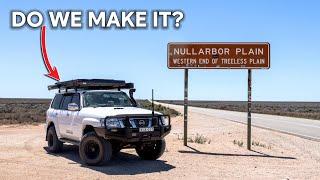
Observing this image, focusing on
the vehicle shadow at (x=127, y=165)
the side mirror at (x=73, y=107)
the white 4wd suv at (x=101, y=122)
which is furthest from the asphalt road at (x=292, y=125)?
the side mirror at (x=73, y=107)

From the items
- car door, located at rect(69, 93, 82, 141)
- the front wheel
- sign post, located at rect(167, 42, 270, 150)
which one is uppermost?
sign post, located at rect(167, 42, 270, 150)

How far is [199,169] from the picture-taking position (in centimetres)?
1295

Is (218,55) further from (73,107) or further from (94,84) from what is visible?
(73,107)

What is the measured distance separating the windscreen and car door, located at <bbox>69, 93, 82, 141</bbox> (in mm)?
284

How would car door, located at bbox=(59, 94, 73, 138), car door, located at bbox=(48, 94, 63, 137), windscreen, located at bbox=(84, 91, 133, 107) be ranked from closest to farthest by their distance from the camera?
windscreen, located at bbox=(84, 91, 133, 107), car door, located at bbox=(59, 94, 73, 138), car door, located at bbox=(48, 94, 63, 137)

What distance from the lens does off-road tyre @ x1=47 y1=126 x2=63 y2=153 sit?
1594cm

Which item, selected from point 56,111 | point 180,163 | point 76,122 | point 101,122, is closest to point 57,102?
point 56,111

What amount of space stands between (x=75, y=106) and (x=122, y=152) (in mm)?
2810

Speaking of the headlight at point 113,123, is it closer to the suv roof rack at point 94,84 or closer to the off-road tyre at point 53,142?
the suv roof rack at point 94,84

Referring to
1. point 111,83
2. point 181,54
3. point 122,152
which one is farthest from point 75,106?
point 181,54

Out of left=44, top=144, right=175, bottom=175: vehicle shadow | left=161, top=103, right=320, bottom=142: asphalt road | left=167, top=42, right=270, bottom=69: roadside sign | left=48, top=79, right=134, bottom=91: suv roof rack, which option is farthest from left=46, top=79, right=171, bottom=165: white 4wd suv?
left=161, top=103, right=320, bottom=142: asphalt road

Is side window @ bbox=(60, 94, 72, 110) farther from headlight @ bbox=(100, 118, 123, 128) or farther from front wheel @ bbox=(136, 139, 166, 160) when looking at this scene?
headlight @ bbox=(100, 118, 123, 128)

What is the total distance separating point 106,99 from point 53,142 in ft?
8.32

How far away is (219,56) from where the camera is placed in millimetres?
17875
